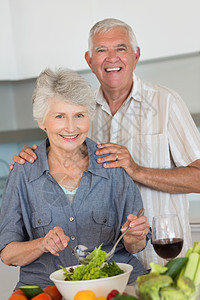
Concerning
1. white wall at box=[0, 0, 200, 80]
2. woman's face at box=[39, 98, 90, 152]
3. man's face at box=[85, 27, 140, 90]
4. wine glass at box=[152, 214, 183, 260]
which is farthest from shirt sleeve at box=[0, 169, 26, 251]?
white wall at box=[0, 0, 200, 80]

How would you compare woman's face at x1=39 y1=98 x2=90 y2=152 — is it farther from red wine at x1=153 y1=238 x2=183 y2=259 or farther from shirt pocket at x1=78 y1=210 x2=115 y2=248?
red wine at x1=153 y1=238 x2=183 y2=259

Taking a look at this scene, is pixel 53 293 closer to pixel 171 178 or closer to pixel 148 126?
pixel 171 178

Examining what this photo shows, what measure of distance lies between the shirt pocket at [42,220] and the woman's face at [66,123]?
249 millimetres

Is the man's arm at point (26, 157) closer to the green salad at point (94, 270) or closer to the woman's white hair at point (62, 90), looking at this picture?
the woman's white hair at point (62, 90)

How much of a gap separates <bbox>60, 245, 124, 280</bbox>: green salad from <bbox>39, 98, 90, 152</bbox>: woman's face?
1.77 ft

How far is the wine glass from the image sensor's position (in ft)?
4.14

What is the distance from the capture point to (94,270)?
3.89 feet

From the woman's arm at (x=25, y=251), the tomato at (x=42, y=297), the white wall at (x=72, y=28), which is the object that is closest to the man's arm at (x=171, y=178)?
the woman's arm at (x=25, y=251)

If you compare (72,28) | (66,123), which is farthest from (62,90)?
(72,28)

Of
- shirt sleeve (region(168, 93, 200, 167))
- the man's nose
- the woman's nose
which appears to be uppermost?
the man's nose

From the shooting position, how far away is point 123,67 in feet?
6.87

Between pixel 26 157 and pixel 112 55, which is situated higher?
pixel 112 55

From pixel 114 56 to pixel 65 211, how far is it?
0.80 m

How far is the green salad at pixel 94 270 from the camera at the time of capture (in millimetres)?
1180
